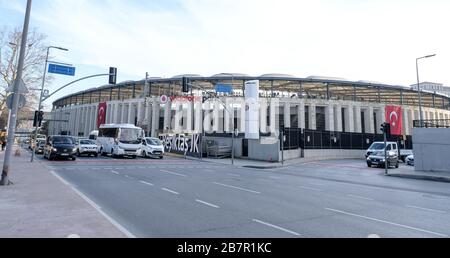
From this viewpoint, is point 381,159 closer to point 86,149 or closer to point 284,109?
point 284,109

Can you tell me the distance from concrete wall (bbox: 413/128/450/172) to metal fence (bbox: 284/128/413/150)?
12731 mm

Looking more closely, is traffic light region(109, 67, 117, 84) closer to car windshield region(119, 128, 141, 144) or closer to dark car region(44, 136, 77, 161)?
dark car region(44, 136, 77, 161)

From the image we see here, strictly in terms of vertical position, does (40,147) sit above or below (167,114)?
below

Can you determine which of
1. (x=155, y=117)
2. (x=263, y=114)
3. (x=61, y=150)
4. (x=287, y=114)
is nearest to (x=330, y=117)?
(x=287, y=114)

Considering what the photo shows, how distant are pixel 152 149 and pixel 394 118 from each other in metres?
47.4

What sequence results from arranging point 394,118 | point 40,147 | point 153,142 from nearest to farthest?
point 153,142
point 40,147
point 394,118

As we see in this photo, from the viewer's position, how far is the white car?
3150 centimetres

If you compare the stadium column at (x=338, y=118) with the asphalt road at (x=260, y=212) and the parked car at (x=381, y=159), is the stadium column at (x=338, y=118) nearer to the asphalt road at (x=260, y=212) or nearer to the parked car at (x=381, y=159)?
the parked car at (x=381, y=159)

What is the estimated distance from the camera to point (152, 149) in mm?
31484

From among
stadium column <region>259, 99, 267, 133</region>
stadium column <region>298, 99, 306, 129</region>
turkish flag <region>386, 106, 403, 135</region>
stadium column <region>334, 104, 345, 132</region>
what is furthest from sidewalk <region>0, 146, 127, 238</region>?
turkish flag <region>386, 106, 403, 135</region>

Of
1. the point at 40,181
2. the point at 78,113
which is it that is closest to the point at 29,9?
the point at 40,181

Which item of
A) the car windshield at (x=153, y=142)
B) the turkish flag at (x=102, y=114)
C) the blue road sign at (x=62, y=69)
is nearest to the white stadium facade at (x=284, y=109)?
the turkish flag at (x=102, y=114)

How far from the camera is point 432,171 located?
22.4 meters
